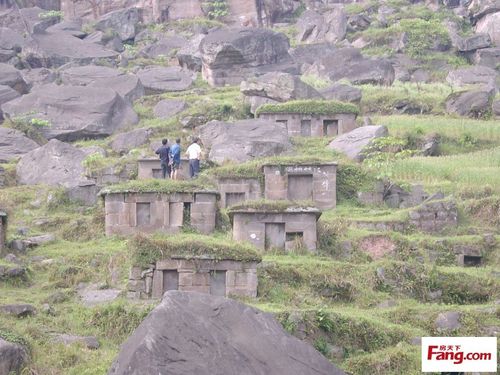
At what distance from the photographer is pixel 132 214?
104 feet

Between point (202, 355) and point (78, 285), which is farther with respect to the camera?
point (78, 285)

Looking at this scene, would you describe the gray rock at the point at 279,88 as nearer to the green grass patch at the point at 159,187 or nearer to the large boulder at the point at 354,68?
the large boulder at the point at 354,68

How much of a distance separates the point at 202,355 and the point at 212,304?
1.29m

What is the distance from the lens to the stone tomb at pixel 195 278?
84.6 feet

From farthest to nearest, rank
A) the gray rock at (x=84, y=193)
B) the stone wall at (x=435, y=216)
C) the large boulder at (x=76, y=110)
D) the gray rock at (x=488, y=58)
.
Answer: the gray rock at (x=488, y=58) → the large boulder at (x=76, y=110) → the gray rock at (x=84, y=193) → the stone wall at (x=435, y=216)

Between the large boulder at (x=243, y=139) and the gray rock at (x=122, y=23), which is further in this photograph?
the gray rock at (x=122, y=23)

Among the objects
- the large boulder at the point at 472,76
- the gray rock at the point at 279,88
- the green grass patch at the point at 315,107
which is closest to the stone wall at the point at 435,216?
the green grass patch at the point at 315,107

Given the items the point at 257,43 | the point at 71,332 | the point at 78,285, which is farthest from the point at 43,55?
the point at 71,332

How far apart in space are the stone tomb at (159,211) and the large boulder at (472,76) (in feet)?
95.1

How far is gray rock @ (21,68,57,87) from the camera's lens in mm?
59156

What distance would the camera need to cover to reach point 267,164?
35.3 meters

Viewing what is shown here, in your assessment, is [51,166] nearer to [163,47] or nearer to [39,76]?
[39,76]

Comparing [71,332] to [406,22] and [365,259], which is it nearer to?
[365,259]

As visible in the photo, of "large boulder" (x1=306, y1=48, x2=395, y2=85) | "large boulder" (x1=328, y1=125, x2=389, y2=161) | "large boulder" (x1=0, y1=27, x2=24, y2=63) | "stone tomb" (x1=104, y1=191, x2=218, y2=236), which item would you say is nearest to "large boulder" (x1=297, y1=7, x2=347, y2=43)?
"large boulder" (x1=306, y1=48, x2=395, y2=85)
